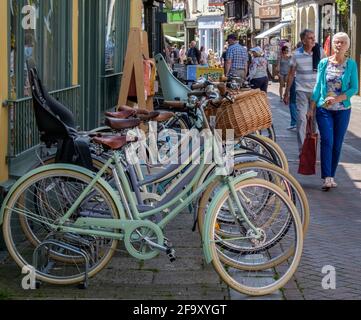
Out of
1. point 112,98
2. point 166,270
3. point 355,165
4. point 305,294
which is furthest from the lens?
point 112,98

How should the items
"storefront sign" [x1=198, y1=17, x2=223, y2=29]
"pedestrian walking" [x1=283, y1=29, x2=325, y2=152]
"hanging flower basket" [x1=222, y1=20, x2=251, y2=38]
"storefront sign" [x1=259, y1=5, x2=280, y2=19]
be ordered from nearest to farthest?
"pedestrian walking" [x1=283, y1=29, x2=325, y2=152] < "storefront sign" [x1=259, y1=5, x2=280, y2=19] < "storefront sign" [x1=198, y1=17, x2=223, y2=29] < "hanging flower basket" [x1=222, y1=20, x2=251, y2=38]

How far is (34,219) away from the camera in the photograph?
17.8 ft

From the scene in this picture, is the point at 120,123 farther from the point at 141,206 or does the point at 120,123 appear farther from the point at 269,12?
the point at 269,12

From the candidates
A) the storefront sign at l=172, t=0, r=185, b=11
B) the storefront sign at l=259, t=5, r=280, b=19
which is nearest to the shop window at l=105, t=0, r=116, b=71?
the storefront sign at l=259, t=5, r=280, b=19

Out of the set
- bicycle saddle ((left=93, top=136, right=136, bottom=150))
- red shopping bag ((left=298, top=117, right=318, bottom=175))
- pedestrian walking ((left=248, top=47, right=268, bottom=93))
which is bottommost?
red shopping bag ((left=298, top=117, right=318, bottom=175))

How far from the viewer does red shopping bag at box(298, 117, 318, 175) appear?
9.61m

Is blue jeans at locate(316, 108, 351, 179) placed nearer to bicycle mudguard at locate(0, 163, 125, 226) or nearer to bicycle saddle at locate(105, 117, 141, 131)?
bicycle saddle at locate(105, 117, 141, 131)

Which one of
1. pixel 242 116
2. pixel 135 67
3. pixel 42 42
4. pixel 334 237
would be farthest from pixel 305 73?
pixel 242 116

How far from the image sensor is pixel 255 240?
18.1 ft

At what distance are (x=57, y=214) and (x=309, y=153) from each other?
4765 millimetres

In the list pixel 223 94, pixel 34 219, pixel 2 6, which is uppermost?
pixel 2 6
